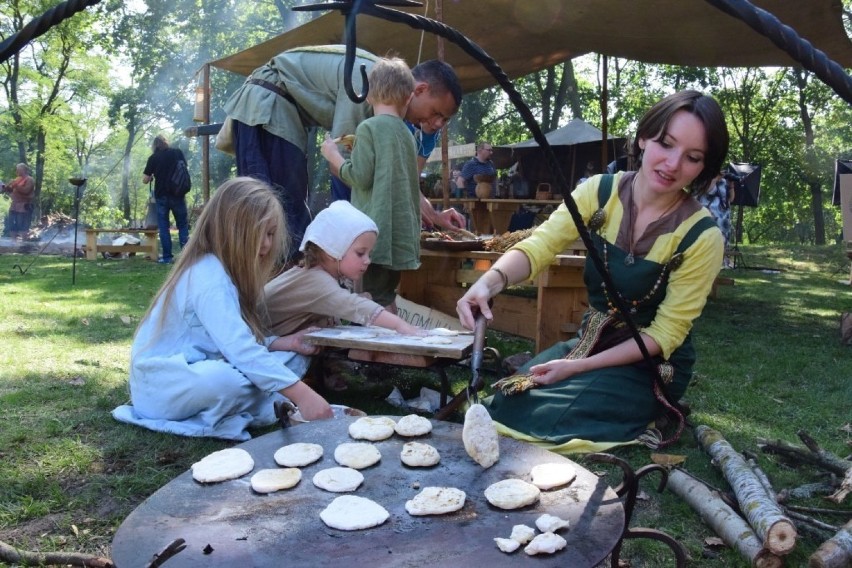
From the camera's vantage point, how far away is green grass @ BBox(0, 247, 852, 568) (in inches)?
85.9

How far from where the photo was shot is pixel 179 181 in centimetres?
1070

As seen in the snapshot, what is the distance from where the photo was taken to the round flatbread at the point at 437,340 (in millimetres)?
2838

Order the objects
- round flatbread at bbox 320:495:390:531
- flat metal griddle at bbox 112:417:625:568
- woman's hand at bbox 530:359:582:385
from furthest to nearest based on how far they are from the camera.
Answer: woman's hand at bbox 530:359:582:385, round flatbread at bbox 320:495:390:531, flat metal griddle at bbox 112:417:625:568

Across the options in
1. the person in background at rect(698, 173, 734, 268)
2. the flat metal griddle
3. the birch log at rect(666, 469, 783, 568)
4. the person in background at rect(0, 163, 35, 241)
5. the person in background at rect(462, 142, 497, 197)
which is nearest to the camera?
the flat metal griddle

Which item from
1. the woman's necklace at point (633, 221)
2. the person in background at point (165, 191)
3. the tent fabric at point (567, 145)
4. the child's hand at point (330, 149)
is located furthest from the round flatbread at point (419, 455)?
the tent fabric at point (567, 145)

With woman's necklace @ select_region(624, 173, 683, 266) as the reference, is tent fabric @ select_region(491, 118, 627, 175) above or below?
above

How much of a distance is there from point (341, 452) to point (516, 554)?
0.58m

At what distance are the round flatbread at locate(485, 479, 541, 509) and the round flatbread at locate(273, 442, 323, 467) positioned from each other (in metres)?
0.44

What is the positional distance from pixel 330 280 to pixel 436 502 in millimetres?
1937

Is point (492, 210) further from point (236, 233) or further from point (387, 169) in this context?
point (236, 233)

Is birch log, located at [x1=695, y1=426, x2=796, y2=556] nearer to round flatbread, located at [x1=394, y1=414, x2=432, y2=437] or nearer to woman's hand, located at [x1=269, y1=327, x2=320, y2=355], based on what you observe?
round flatbread, located at [x1=394, y1=414, x2=432, y2=437]

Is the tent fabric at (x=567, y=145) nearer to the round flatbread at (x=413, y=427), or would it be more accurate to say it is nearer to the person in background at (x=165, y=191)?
the person in background at (x=165, y=191)

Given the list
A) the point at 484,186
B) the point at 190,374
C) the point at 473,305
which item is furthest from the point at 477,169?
the point at 473,305

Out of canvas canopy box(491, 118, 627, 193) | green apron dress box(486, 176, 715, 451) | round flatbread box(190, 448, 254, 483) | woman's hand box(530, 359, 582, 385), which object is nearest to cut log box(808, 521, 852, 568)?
green apron dress box(486, 176, 715, 451)
